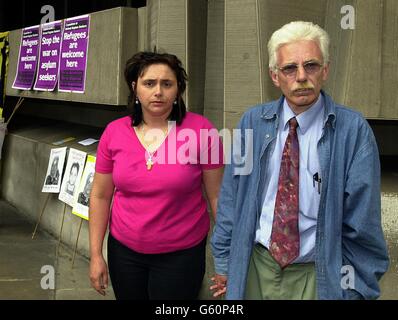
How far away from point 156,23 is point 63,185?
8.20 feet

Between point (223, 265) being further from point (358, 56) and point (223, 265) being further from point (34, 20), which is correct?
point (34, 20)

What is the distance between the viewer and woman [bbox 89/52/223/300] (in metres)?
2.54

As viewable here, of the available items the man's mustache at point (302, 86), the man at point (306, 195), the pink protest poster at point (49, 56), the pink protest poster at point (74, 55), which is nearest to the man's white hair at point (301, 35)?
the man at point (306, 195)

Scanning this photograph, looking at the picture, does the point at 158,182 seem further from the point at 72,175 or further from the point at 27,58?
the point at 27,58

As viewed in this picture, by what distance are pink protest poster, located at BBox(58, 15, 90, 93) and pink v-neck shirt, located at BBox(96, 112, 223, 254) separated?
4124 millimetres

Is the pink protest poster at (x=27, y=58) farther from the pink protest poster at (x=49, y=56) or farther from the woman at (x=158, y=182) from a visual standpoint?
the woman at (x=158, y=182)

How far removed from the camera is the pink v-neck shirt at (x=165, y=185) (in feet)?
8.28

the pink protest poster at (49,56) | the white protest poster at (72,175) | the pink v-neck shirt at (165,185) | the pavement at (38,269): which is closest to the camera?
the pink v-neck shirt at (165,185)

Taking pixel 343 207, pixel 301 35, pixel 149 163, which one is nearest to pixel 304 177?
pixel 343 207

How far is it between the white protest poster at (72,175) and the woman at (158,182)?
11.7 feet

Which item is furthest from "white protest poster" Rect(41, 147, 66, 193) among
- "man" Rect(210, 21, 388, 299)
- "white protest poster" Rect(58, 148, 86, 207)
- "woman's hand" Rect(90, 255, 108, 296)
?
"man" Rect(210, 21, 388, 299)

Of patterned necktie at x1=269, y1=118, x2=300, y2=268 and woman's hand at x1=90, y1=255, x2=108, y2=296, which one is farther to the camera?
woman's hand at x1=90, y1=255, x2=108, y2=296

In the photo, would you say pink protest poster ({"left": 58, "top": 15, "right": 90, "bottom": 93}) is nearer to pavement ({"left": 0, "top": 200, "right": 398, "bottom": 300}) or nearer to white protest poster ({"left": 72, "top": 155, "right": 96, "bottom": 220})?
white protest poster ({"left": 72, "top": 155, "right": 96, "bottom": 220})

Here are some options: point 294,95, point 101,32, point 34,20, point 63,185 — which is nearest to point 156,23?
point 101,32
